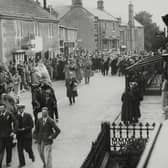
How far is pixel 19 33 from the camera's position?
3991 centimetres

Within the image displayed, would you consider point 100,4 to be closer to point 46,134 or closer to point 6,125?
point 6,125

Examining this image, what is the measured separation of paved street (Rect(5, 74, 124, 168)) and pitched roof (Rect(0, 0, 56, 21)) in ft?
28.8

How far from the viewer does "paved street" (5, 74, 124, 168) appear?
1298cm

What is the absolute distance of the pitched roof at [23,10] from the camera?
3849 centimetres

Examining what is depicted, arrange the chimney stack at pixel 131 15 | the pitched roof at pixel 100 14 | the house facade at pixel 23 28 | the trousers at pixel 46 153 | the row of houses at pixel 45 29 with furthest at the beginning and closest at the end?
the chimney stack at pixel 131 15
the pitched roof at pixel 100 14
the row of houses at pixel 45 29
the house facade at pixel 23 28
the trousers at pixel 46 153

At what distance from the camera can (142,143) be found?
39.7ft

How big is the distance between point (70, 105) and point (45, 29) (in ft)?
84.9

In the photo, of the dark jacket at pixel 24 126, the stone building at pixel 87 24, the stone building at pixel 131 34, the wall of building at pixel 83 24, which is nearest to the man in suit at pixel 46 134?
the dark jacket at pixel 24 126

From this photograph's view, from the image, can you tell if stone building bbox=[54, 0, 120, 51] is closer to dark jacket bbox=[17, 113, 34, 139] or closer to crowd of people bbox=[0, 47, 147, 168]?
crowd of people bbox=[0, 47, 147, 168]

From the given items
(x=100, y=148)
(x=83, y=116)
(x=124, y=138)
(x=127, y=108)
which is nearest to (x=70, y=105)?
(x=83, y=116)

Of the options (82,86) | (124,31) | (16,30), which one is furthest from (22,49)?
(124,31)

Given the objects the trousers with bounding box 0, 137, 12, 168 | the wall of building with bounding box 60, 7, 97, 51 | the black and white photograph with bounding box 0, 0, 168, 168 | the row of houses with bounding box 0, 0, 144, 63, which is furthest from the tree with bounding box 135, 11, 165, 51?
the trousers with bounding box 0, 137, 12, 168

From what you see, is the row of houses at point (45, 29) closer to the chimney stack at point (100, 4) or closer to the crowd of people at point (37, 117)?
the chimney stack at point (100, 4)

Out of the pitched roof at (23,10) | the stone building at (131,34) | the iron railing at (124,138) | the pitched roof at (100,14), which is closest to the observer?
the iron railing at (124,138)
